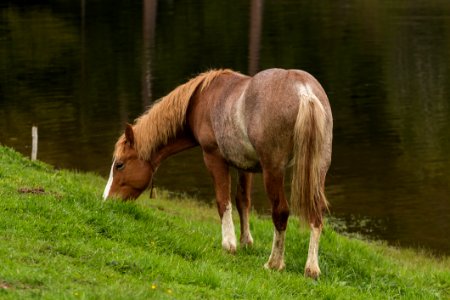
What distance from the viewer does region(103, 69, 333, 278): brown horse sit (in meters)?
10.5

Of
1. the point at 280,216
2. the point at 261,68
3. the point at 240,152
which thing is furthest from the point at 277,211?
the point at 261,68

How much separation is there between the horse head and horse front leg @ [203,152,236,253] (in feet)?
4.66

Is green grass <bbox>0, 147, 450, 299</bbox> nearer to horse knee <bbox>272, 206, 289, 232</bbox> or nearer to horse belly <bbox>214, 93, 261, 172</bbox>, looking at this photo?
horse knee <bbox>272, 206, 289, 232</bbox>

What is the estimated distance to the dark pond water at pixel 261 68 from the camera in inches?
998

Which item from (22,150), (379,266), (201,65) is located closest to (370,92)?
(201,65)

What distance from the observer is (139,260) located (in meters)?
9.61

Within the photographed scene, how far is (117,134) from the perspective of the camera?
35062 millimetres

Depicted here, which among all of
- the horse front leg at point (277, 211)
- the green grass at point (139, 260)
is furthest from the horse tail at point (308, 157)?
the green grass at point (139, 260)

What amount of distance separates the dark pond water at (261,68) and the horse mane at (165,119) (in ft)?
29.5

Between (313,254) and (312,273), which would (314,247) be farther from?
(312,273)

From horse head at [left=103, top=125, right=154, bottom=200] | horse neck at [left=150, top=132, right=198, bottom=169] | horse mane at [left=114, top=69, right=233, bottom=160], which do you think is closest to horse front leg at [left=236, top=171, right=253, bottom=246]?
horse neck at [left=150, top=132, right=198, bottom=169]

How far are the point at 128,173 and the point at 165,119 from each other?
104 cm

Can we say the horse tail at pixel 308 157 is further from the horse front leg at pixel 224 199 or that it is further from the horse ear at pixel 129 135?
the horse ear at pixel 129 135

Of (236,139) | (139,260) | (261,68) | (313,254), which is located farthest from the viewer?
(261,68)
